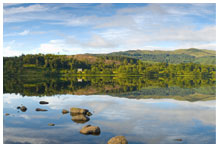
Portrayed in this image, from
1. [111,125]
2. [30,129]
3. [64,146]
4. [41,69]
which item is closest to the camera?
[64,146]

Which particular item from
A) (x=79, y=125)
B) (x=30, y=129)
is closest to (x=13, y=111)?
(x=30, y=129)

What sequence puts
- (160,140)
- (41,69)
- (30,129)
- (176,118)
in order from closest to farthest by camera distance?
(160,140) < (30,129) < (176,118) < (41,69)

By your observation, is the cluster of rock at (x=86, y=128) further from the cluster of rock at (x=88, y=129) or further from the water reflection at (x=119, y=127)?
the water reflection at (x=119, y=127)

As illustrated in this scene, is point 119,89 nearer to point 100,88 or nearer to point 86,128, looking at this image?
point 100,88

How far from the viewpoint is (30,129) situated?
93.7 feet

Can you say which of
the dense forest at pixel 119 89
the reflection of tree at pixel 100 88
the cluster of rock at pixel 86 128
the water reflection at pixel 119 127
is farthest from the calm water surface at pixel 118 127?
the reflection of tree at pixel 100 88

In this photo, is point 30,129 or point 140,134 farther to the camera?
point 30,129

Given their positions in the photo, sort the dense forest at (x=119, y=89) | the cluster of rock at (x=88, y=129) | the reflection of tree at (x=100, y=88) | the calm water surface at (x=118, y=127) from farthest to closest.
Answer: the reflection of tree at (x=100, y=88) < the dense forest at (x=119, y=89) < the calm water surface at (x=118, y=127) < the cluster of rock at (x=88, y=129)

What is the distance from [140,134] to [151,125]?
187 inches

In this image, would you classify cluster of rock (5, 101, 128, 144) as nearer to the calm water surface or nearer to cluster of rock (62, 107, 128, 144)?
cluster of rock (62, 107, 128, 144)

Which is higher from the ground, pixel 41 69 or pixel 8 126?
pixel 41 69

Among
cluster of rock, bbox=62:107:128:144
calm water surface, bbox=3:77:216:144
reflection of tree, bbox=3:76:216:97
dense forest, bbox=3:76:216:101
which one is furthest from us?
reflection of tree, bbox=3:76:216:97

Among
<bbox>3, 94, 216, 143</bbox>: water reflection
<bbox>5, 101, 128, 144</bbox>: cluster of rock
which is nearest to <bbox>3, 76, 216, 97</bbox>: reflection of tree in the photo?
<bbox>3, 94, 216, 143</bbox>: water reflection

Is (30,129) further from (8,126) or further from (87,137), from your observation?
(87,137)
